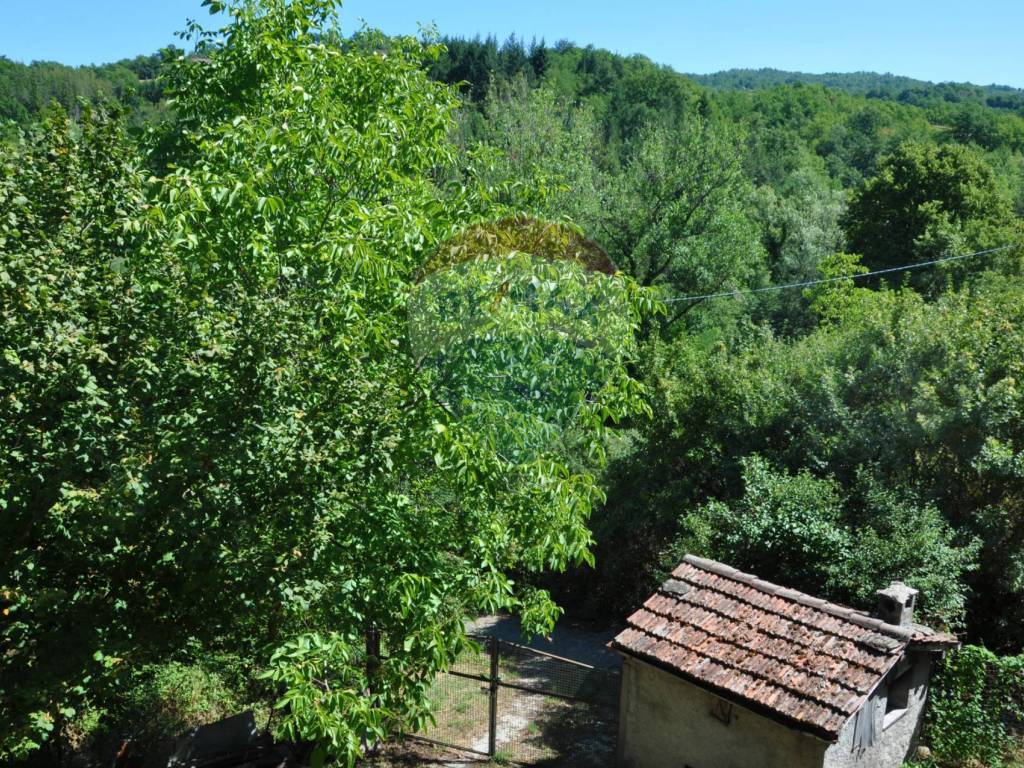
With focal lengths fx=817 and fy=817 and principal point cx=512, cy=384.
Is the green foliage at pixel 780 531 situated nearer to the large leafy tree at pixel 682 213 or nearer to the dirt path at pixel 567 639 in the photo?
the dirt path at pixel 567 639

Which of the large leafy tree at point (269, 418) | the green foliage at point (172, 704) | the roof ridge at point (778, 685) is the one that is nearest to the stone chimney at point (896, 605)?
the roof ridge at point (778, 685)

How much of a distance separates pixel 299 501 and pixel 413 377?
1.48 m

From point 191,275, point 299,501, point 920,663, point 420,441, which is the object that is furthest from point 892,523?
point 191,275

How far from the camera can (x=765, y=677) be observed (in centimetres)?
888

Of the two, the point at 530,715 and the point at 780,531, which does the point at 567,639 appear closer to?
A: the point at 530,715

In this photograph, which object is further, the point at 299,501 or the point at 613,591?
the point at 613,591

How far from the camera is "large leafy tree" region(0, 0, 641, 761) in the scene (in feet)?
20.1

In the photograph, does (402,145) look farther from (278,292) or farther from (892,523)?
(892,523)

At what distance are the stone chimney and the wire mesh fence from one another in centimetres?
369

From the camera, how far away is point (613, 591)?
55.8ft

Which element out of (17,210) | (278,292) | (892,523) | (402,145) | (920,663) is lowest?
(920,663)

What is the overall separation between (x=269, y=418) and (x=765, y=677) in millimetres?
5998

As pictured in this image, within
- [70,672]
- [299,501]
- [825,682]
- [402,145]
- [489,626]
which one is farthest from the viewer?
[489,626]

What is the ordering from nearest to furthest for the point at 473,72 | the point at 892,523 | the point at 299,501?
the point at 299,501
the point at 892,523
the point at 473,72
